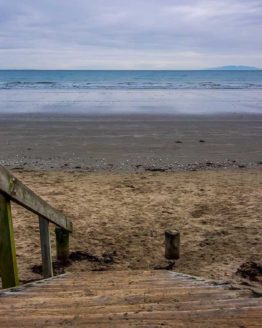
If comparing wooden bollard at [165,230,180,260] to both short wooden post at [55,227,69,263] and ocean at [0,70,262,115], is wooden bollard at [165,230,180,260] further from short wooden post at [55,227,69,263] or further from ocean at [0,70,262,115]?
ocean at [0,70,262,115]

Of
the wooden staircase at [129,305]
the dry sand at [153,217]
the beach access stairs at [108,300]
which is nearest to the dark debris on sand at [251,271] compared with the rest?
the dry sand at [153,217]

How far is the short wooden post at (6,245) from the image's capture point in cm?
318

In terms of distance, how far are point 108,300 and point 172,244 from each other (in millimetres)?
2844

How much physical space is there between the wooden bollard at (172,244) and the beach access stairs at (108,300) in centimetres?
162

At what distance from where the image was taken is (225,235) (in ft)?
23.0

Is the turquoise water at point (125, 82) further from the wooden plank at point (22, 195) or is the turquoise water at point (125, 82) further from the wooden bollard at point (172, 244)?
the wooden plank at point (22, 195)

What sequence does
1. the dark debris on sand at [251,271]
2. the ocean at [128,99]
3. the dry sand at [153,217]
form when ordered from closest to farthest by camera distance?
the dark debris on sand at [251,271] → the dry sand at [153,217] → the ocean at [128,99]

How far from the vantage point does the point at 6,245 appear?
10.5ft

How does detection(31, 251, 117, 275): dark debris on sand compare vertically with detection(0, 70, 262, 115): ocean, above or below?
below

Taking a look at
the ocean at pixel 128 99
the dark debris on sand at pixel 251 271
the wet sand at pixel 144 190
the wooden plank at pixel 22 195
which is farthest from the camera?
the ocean at pixel 128 99

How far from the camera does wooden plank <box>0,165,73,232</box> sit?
296 centimetres

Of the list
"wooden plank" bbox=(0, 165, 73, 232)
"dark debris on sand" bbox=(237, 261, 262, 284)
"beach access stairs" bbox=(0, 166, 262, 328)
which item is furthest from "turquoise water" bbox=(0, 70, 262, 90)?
"beach access stairs" bbox=(0, 166, 262, 328)

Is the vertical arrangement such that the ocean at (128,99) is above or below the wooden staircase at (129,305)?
above

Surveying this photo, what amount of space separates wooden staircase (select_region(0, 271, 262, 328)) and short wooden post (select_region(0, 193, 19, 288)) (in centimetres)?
12
